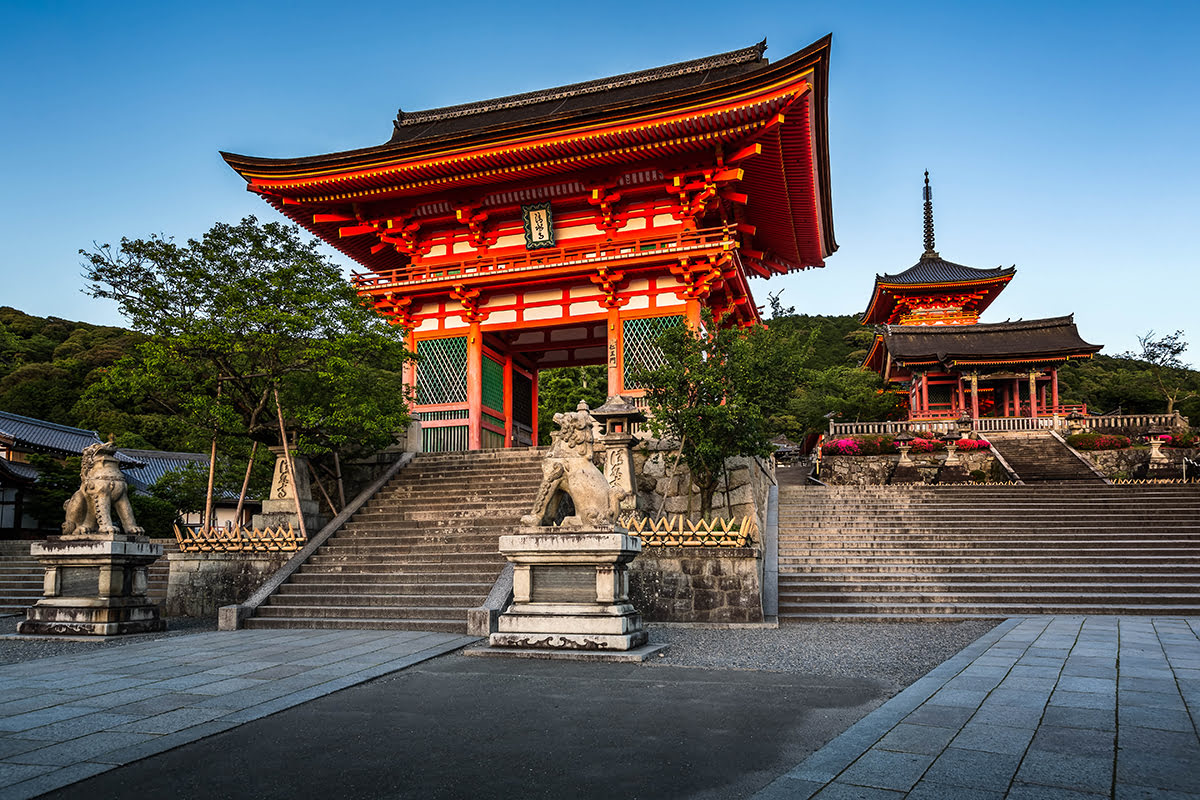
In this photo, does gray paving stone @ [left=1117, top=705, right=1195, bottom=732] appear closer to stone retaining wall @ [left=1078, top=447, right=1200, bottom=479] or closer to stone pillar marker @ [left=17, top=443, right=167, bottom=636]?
stone pillar marker @ [left=17, top=443, right=167, bottom=636]

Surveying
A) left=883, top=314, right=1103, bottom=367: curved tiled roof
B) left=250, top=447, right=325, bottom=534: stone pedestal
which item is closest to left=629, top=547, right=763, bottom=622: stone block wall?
left=250, top=447, right=325, bottom=534: stone pedestal

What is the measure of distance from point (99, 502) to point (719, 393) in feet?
31.1

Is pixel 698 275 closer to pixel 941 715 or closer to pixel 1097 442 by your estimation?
pixel 941 715

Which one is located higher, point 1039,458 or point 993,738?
point 1039,458

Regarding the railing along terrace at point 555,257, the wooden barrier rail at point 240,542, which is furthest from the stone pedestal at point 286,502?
the railing along terrace at point 555,257

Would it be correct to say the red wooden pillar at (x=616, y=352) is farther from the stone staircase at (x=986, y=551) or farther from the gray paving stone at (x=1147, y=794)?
the gray paving stone at (x=1147, y=794)

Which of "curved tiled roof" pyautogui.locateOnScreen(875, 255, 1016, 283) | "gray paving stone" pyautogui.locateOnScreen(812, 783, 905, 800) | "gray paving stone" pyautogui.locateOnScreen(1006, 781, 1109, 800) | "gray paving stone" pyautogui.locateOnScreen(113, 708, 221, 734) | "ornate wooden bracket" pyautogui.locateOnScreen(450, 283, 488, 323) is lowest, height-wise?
"gray paving stone" pyautogui.locateOnScreen(113, 708, 221, 734)

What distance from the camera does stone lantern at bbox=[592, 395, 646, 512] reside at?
1331 centimetres

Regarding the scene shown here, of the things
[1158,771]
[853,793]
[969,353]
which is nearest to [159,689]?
[853,793]

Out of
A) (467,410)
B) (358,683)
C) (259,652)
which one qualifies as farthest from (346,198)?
(358,683)

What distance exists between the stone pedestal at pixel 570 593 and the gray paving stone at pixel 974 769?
4.31 meters

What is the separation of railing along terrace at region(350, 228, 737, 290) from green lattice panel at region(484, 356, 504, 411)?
237 centimetres

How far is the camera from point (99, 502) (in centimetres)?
1096

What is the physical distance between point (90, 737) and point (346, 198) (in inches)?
659
